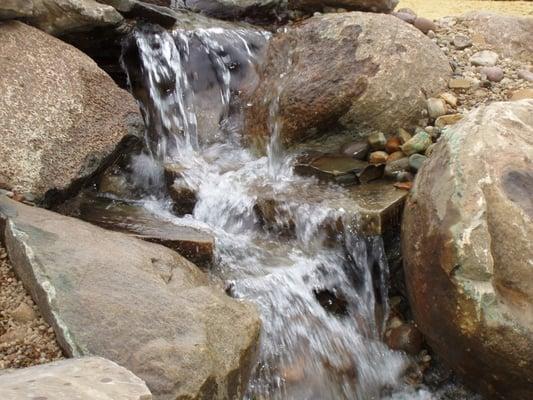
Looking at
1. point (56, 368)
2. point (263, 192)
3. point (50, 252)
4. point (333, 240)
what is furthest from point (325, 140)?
point (56, 368)

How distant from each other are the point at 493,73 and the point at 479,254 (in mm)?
2415

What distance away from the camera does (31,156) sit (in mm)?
3582

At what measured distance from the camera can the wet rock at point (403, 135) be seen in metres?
4.24

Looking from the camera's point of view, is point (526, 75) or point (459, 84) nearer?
point (459, 84)

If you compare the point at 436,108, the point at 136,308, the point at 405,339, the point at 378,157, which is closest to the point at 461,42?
the point at 436,108

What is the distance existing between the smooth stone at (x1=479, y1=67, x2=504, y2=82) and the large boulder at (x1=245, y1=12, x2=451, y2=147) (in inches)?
12.9

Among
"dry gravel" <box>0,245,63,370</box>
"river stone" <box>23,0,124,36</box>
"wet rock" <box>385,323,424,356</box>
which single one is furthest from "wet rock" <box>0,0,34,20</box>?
"wet rock" <box>385,323,424,356</box>

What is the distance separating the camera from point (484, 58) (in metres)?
5.11

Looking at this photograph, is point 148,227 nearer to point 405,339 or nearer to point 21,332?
point 21,332

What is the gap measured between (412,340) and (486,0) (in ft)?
24.4

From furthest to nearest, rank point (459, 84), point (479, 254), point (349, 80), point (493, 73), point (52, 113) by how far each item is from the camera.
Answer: point (493, 73) → point (459, 84) → point (349, 80) → point (52, 113) → point (479, 254)

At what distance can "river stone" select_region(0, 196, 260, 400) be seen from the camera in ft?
7.79

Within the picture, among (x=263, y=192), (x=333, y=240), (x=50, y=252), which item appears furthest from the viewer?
(x=263, y=192)

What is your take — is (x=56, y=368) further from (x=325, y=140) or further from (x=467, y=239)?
(x=325, y=140)
